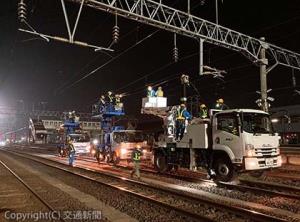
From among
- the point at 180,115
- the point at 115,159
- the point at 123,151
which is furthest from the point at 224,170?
the point at 115,159

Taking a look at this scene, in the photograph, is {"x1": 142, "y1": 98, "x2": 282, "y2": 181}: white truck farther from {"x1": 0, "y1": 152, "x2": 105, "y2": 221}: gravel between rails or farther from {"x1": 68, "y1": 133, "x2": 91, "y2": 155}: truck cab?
{"x1": 68, "y1": 133, "x2": 91, "y2": 155}: truck cab

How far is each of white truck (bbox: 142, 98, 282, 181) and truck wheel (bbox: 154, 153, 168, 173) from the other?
206 centimetres

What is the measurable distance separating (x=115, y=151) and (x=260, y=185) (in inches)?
430

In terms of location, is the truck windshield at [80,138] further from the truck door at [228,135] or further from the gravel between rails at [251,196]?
the truck door at [228,135]

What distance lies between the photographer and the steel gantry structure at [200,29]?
15.2 metres

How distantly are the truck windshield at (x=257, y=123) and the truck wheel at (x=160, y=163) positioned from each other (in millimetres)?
5441

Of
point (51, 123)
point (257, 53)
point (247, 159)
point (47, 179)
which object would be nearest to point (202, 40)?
point (257, 53)

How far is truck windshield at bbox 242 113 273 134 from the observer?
40.8 ft

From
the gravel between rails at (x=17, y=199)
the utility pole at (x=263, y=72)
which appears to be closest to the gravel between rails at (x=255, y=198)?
the gravel between rails at (x=17, y=199)

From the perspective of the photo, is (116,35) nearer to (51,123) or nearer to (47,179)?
(47,179)

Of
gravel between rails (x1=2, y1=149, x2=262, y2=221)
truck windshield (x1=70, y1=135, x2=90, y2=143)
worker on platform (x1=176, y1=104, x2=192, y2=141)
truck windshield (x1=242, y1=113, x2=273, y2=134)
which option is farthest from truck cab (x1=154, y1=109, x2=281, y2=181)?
truck windshield (x1=70, y1=135, x2=90, y2=143)

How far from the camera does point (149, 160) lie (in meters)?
24.7

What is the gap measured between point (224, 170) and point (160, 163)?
479 cm

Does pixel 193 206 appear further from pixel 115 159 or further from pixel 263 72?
pixel 263 72
